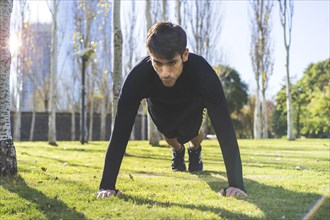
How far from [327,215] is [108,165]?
1.78 metres

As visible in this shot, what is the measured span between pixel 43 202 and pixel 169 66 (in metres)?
1.56

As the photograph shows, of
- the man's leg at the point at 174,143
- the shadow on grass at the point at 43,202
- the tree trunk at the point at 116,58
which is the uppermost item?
the tree trunk at the point at 116,58

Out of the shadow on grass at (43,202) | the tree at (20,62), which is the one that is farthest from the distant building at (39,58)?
the shadow on grass at (43,202)

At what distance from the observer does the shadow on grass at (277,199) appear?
2603 mm

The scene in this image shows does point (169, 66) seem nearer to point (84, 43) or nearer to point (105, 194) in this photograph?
point (105, 194)

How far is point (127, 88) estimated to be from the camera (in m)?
3.27

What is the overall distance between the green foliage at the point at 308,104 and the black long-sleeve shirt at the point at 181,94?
89.7ft

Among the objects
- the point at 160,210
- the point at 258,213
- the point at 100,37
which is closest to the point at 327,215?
the point at 258,213

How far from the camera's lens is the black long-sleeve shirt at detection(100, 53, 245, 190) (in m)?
3.17

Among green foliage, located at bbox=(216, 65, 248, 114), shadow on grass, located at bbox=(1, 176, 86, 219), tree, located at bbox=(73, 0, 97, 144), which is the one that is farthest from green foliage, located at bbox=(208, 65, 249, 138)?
shadow on grass, located at bbox=(1, 176, 86, 219)

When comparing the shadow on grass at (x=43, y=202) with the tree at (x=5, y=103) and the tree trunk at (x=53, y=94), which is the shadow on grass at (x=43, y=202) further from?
the tree trunk at (x=53, y=94)

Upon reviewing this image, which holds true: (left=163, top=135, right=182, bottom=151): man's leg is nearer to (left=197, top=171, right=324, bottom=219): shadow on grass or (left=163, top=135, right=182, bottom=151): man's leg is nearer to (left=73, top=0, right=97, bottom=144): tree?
(left=197, top=171, right=324, bottom=219): shadow on grass

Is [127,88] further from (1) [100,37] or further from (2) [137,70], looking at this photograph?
(1) [100,37]

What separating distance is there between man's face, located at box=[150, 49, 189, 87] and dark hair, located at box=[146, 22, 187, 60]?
0.15 ft
